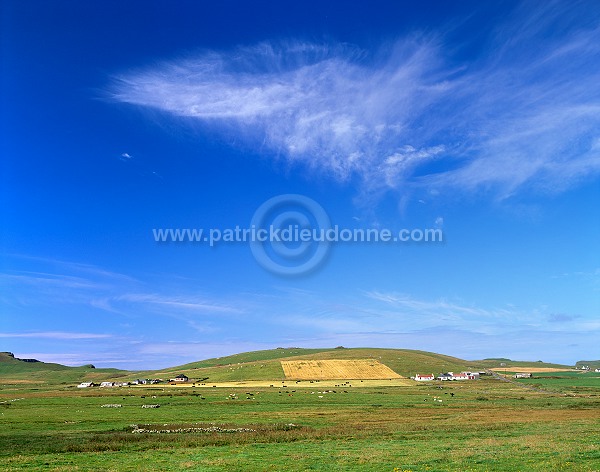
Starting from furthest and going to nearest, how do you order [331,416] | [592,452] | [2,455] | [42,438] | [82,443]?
[331,416] → [42,438] → [82,443] → [2,455] → [592,452]

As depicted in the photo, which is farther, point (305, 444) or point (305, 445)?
point (305, 444)

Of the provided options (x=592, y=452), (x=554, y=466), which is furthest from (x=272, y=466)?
(x=592, y=452)

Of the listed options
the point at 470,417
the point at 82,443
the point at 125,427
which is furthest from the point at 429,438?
the point at 125,427

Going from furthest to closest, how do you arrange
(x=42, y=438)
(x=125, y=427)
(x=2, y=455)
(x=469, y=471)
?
1. (x=125, y=427)
2. (x=42, y=438)
3. (x=2, y=455)
4. (x=469, y=471)


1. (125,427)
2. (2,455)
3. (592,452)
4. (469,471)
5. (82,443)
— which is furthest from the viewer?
(125,427)

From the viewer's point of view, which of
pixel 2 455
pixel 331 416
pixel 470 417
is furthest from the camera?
pixel 331 416

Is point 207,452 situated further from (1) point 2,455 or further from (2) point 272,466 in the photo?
(1) point 2,455

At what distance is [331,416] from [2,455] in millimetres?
45757

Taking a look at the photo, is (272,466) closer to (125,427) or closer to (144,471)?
(144,471)

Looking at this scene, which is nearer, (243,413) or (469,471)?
(469,471)

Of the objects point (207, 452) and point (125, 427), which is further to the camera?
point (125, 427)

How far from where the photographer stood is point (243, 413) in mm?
77375

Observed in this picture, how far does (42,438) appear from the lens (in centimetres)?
4794

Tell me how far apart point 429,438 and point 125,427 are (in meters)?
37.4
